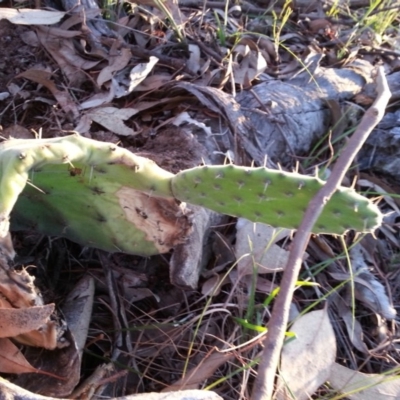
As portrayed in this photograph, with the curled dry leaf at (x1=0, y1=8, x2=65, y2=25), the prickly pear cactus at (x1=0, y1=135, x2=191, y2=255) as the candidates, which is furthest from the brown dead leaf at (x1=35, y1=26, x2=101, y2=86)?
the prickly pear cactus at (x1=0, y1=135, x2=191, y2=255)

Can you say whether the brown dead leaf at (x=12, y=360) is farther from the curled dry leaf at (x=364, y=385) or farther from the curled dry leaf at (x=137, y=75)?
the curled dry leaf at (x=137, y=75)

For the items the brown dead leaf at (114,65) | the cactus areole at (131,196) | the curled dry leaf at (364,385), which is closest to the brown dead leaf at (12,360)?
the cactus areole at (131,196)

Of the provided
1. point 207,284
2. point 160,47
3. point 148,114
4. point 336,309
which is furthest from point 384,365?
point 160,47

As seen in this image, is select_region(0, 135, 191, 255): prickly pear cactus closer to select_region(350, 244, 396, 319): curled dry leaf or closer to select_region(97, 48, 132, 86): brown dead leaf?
select_region(350, 244, 396, 319): curled dry leaf

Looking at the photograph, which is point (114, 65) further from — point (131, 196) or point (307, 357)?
point (307, 357)

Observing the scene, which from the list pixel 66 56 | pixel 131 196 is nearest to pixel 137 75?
pixel 66 56

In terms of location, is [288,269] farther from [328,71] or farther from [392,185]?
[328,71]
